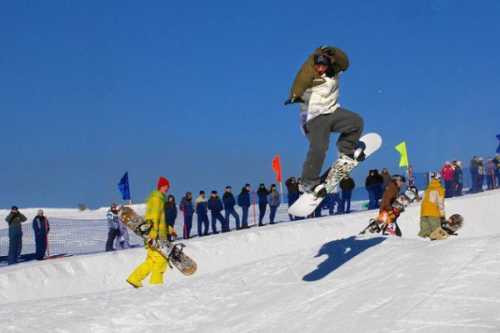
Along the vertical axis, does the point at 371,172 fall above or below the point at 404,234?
above

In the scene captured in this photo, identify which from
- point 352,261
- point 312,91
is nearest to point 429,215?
point 352,261

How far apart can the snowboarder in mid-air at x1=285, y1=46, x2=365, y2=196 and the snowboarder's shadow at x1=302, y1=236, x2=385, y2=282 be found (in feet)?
8.04

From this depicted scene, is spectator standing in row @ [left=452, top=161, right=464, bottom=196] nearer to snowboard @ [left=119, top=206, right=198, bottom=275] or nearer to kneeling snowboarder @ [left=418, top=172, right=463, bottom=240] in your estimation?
kneeling snowboarder @ [left=418, top=172, right=463, bottom=240]

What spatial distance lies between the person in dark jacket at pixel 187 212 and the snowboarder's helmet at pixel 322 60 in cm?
1351

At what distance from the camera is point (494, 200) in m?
23.1

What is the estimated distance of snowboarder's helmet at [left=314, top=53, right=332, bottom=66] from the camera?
751cm

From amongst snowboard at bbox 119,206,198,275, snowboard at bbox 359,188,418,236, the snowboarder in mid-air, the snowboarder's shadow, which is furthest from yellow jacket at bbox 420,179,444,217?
the snowboarder in mid-air

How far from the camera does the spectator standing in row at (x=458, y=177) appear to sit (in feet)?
80.4

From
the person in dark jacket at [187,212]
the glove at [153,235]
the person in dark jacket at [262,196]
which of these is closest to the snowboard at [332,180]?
the glove at [153,235]

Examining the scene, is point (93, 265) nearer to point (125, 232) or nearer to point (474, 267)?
point (125, 232)

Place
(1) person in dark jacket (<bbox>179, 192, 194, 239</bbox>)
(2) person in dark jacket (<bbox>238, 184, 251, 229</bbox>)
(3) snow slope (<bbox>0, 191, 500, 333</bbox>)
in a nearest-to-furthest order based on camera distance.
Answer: (3) snow slope (<bbox>0, 191, 500, 333</bbox>), (1) person in dark jacket (<bbox>179, 192, 194, 239</bbox>), (2) person in dark jacket (<bbox>238, 184, 251, 229</bbox>)

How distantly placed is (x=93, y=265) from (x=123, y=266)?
Result: 74 centimetres

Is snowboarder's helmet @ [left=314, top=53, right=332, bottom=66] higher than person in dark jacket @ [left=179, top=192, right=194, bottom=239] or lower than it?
higher

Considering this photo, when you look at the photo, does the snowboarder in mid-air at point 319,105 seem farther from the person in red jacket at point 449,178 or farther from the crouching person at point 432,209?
the person in red jacket at point 449,178
